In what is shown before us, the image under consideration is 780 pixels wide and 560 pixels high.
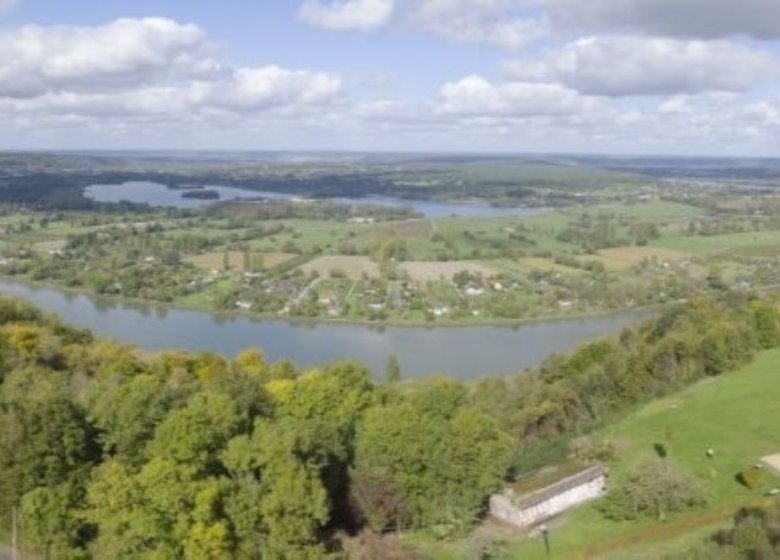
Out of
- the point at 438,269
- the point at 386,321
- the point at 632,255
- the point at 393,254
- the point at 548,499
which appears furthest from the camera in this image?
the point at 632,255

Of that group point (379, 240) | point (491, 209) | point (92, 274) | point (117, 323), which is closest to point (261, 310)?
point (117, 323)

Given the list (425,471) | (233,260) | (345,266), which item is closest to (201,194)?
(233,260)

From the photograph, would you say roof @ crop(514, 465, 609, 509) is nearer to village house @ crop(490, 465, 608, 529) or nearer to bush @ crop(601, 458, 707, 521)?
village house @ crop(490, 465, 608, 529)

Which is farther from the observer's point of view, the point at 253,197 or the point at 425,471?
the point at 253,197

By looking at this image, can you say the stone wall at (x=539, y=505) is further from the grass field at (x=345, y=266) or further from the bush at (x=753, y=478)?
the grass field at (x=345, y=266)

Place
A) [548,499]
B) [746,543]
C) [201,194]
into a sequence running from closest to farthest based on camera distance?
[746,543] < [548,499] < [201,194]

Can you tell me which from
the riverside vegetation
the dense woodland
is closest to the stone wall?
the dense woodland

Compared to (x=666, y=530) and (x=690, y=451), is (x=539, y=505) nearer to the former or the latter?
(x=666, y=530)
